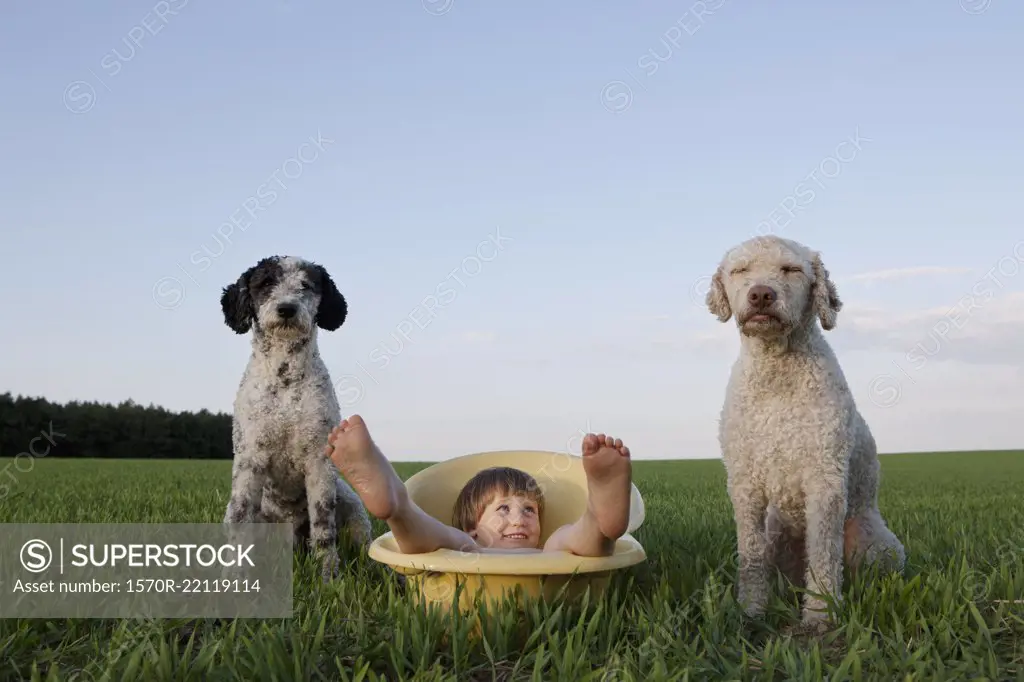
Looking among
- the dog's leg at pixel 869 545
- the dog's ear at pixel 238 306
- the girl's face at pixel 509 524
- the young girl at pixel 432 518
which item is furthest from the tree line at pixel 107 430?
the dog's leg at pixel 869 545

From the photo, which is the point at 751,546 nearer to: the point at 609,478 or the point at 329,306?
the point at 609,478

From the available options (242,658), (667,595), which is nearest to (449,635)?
Answer: (242,658)

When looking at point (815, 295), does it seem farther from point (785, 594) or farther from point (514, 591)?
point (514, 591)

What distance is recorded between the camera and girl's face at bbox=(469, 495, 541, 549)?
18.4 feet

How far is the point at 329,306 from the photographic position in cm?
606

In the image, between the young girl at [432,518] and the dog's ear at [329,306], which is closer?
the young girl at [432,518]

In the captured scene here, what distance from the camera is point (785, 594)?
4.97 meters

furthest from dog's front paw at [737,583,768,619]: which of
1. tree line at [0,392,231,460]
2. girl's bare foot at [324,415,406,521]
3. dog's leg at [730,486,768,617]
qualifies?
tree line at [0,392,231,460]

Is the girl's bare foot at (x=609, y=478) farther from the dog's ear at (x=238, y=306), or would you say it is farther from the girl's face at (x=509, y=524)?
the dog's ear at (x=238, y=306)

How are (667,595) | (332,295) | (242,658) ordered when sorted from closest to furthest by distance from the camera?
(242,658), (667,595), (332,295)

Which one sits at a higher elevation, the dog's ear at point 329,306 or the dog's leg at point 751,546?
the dog's ear at point 329,306

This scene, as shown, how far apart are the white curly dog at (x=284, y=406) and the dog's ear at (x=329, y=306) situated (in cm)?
6

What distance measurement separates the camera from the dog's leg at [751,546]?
188 inches

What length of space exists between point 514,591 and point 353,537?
87.5 inches
